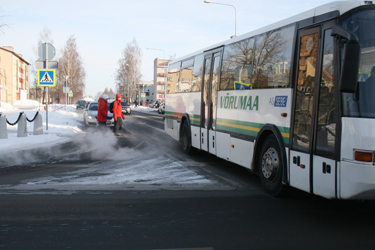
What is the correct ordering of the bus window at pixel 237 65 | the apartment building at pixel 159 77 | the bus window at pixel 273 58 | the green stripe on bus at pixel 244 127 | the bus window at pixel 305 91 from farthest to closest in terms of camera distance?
the apartment building at pixel 159 77 < the bus window at pixel 237 65 < the bus window at pixel 273 58 < the green stripe on bus at pixel 244 127 < the bus window at pixel 305 91

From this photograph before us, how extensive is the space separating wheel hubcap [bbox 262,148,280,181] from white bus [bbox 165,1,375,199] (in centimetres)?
2

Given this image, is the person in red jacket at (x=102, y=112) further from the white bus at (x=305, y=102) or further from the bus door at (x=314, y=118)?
the bus door at (x=314, y=118)

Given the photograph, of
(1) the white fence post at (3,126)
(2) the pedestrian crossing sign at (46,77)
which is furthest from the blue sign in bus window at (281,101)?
(2) the pedestrian crossing sign at (46,77)

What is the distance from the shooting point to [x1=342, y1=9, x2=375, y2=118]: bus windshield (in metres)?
4.68

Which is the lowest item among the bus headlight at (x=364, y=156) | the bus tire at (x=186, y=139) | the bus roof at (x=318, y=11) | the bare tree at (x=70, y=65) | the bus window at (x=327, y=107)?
the bus tire at (x=186, y=139)

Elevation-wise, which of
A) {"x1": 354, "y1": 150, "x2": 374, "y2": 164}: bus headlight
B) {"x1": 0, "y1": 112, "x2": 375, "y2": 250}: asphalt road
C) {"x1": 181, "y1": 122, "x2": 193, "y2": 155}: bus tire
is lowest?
{"x1": 0, "y1": 112, "x2": 375, "y2": 250}: asphalt road

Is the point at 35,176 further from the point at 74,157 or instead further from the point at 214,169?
the point at 214,169

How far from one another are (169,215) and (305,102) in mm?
2619

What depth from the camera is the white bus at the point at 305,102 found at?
4648 millimetres

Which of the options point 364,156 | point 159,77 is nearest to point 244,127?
point 364,156

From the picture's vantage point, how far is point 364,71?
4785 mm

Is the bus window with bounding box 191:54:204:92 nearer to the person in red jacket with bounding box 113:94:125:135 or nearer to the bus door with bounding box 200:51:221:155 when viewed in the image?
the bus door with bounding box 200:51:221:155

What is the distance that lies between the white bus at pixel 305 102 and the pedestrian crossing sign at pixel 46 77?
10.3 m

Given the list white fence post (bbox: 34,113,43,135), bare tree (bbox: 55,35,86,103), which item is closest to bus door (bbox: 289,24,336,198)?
white fence post (bbox: 34,113,43,135)
